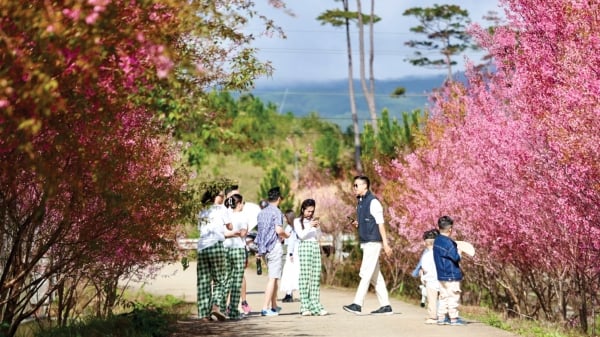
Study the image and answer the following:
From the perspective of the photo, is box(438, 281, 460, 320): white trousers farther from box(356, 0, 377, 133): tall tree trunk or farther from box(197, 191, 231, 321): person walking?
box(356, 0, 377, 133): tall tree trunk

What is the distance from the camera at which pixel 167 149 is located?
1420 cm

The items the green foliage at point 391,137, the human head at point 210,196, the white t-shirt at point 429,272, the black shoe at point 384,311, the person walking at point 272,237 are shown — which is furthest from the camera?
the green foliage at point 391,137

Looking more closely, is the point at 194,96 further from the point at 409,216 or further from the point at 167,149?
the point at 409,216

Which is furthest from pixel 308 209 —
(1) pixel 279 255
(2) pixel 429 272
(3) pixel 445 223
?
(3) pixel 445 223

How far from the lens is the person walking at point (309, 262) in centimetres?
1573

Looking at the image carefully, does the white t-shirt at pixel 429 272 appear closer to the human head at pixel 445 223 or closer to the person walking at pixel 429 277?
the person walking at pixel 429 277

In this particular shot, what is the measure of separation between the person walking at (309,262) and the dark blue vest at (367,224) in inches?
26.0

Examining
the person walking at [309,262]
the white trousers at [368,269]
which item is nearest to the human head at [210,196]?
the person walking at [309,262]

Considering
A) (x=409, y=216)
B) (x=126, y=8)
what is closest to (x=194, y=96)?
(x=126, y=8)

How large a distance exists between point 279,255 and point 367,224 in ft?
5.49

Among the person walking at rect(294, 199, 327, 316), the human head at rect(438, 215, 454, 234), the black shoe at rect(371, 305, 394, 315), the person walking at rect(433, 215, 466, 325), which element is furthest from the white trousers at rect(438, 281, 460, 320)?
the person walking at rect(294, 199, 327, 316)

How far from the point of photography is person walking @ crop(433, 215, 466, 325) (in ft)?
46.0

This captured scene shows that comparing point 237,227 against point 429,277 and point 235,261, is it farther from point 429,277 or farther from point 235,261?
point 429,277

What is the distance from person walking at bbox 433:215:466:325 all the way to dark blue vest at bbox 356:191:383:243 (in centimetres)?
119
